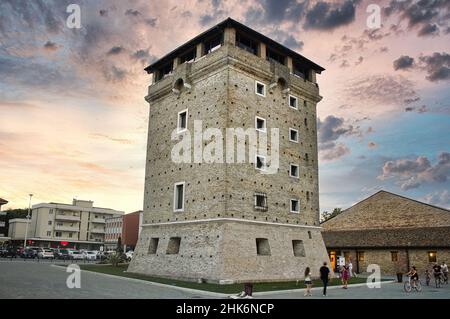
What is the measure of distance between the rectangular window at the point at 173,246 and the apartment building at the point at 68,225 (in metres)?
68.8

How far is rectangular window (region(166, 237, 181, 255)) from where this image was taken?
32.0 metres

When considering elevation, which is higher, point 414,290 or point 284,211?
point 284,211

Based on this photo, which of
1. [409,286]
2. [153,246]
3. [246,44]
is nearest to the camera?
[409,286]

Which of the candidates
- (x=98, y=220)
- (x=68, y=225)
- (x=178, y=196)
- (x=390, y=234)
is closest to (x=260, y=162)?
(x=178, y=196)

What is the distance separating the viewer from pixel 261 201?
31.1 meters

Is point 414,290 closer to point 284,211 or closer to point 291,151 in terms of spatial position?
point 284,211

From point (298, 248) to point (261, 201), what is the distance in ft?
19.3

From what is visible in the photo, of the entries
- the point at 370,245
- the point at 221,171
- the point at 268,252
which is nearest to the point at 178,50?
the point at 221,171

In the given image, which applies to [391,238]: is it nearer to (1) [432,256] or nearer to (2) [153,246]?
(1) [432,256]

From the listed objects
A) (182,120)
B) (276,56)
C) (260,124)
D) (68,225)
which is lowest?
(68,225)

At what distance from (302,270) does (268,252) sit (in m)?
4.03

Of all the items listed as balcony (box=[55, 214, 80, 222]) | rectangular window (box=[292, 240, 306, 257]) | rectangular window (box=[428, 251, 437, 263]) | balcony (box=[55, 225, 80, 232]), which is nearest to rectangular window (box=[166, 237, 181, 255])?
rectangular window (box=[292, 240, 306, 257])
